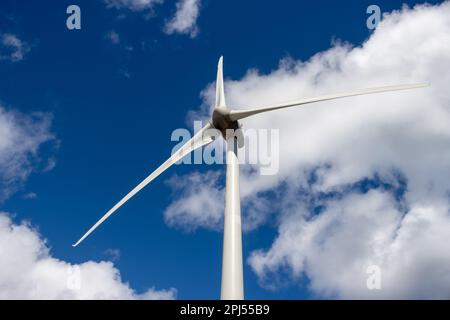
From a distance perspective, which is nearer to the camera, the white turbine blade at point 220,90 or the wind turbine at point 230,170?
the wind turbine at point 230,170

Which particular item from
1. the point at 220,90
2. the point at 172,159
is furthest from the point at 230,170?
the point at 220,90

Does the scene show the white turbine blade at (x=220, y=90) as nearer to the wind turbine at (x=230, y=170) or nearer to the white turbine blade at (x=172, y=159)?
the wind turbine at (x=230, y=170)

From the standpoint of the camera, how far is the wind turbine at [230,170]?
733 inches

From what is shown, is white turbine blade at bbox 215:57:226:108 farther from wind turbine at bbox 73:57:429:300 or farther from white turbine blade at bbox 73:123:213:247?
white turbine blade at bbox 73:123:213:247

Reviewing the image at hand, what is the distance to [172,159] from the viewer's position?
27.5 metres

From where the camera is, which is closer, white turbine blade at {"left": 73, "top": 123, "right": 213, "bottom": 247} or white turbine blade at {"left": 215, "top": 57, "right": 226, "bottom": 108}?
white turbine blade at {"left": 73, "top": 123, "right": 213, "bottom": 247}

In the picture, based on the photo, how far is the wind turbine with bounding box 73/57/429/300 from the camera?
18.6 meters

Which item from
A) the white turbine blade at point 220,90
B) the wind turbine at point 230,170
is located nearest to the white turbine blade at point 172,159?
the wind turbine at point 230,170

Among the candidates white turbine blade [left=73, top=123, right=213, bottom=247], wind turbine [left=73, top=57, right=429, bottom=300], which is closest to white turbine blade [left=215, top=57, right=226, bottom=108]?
wind turbine [left=73, top=57, right=429, bottom=300]

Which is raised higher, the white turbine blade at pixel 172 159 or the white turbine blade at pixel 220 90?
the white turbine blade at pixel 220 90

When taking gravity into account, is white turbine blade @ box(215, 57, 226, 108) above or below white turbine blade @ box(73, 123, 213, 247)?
above
